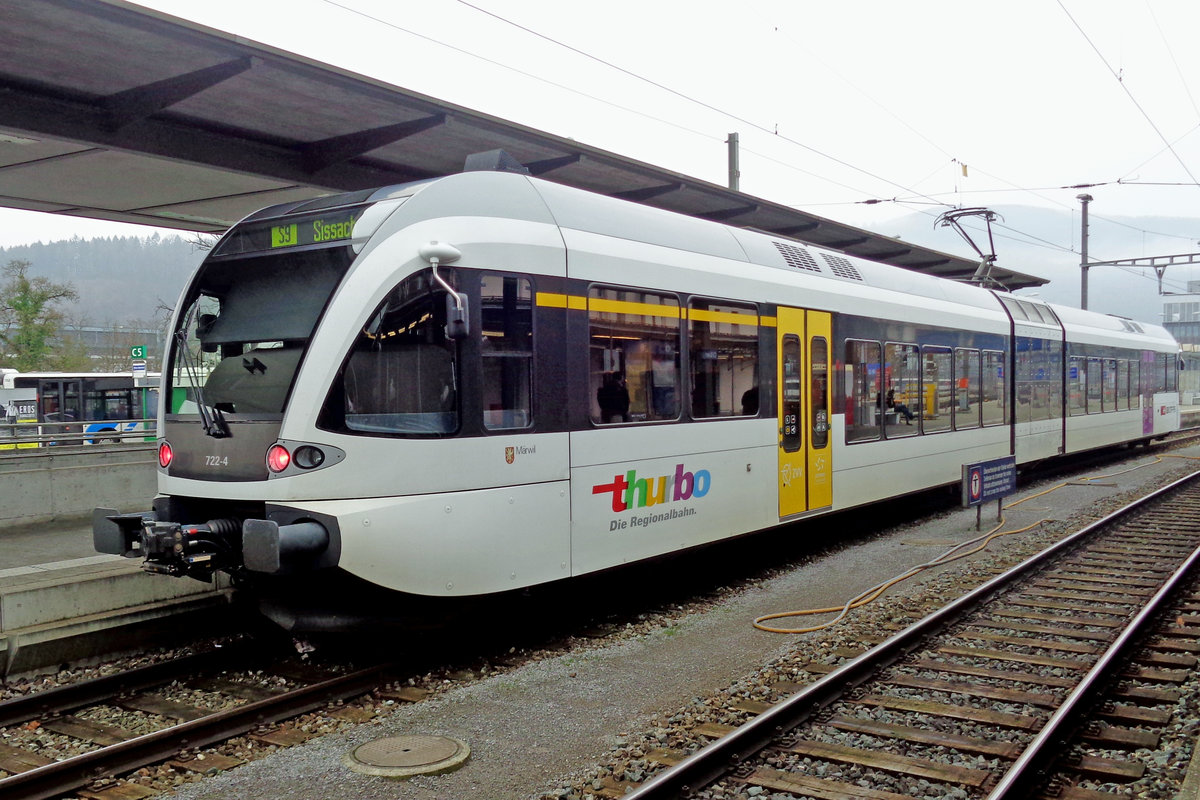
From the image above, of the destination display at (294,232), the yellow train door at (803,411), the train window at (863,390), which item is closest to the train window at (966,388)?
the train window at (863,390)

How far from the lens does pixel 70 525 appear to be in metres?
11.2

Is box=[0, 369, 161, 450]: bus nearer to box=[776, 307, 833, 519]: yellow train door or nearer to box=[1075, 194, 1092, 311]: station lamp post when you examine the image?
box=[776, 307, 833, 519]: yellow train door

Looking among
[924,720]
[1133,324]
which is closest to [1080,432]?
[1133,324]

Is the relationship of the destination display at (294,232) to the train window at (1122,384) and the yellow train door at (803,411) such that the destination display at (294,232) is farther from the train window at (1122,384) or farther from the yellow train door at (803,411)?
the train window at (1122,384)

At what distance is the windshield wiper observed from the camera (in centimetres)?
640

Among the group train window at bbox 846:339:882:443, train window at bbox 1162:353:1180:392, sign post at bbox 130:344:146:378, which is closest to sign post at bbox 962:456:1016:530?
train window at bbox 846:339:882:443

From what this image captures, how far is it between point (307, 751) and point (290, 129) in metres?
6.10

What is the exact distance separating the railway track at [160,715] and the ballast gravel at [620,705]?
0.42 meters

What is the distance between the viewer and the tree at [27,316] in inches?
1283

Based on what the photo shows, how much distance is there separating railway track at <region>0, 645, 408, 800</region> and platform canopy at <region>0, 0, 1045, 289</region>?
439cm

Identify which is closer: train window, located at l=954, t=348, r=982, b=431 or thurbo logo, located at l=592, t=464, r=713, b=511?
thurbo logo, located at l=592, t=464, r=713, b=511

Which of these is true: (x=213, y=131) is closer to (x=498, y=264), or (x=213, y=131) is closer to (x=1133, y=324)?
(x=498, y=264)

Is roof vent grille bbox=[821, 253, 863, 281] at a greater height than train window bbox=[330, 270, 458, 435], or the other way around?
roof vent grille bbox=[821, 253, 863, 281]

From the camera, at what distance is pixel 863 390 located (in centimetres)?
1141
